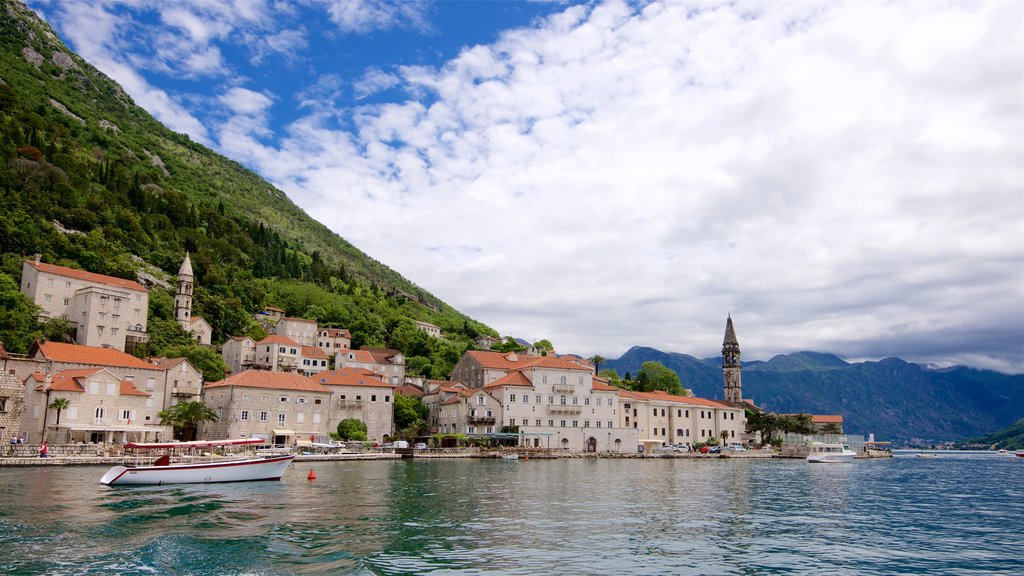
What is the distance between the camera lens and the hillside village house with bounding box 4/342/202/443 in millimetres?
50656

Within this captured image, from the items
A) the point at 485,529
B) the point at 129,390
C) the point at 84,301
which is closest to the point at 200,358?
the point at 84,301

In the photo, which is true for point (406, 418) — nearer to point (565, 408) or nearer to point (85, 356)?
point (565, 408)

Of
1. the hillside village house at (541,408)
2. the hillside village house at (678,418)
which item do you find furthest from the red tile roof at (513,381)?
the hillside village house at (678,418)

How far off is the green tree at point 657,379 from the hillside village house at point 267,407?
59.2 m

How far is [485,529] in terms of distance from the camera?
22.9 m

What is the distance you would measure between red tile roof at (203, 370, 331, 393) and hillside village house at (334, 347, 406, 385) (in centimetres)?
2194

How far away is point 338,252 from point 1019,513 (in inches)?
6508

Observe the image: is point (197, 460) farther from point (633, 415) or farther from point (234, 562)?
point (633, 415)

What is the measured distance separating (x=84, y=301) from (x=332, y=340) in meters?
37.0

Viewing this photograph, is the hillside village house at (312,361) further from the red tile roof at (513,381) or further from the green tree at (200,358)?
the red tile roof at (513,381)

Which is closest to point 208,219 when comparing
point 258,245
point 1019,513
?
point 258,245

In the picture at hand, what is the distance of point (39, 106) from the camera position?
400 feet

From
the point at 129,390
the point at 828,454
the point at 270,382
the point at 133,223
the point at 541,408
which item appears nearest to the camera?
the point at 129,390

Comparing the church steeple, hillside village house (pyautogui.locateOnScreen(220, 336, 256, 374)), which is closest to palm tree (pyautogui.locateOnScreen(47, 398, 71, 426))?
the church steeple
